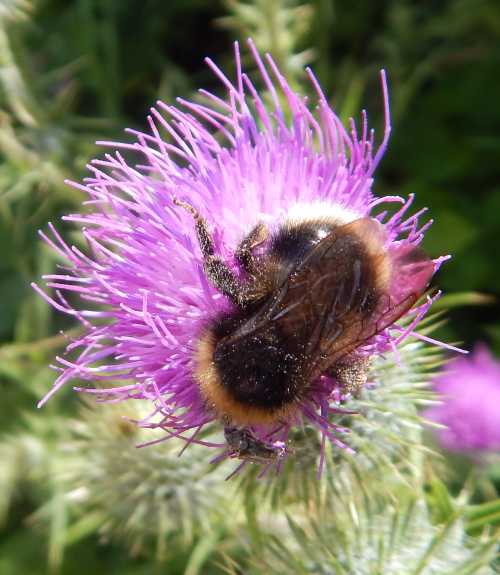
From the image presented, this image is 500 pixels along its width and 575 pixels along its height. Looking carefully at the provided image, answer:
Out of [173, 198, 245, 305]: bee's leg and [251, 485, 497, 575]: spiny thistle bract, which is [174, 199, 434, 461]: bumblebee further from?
[251, 485, 497, 575]: spiny thistle bract

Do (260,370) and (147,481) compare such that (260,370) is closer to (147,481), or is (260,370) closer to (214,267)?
(214,267)

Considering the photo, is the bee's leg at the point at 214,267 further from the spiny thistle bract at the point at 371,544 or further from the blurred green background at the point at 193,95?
the blurred green background at the point at 193,95

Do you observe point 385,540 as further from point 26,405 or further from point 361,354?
point 26,405

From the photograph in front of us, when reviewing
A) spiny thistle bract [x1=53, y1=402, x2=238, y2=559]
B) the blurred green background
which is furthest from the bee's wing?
the blurred green background

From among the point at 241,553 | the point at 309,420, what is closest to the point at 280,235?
the point at 309,420

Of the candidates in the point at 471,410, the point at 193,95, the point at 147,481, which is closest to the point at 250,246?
the point at 147,481

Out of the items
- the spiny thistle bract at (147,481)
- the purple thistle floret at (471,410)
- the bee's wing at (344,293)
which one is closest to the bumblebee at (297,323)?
the bee's wing at (344,293)
